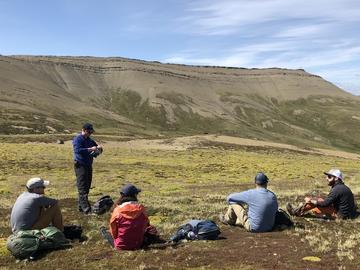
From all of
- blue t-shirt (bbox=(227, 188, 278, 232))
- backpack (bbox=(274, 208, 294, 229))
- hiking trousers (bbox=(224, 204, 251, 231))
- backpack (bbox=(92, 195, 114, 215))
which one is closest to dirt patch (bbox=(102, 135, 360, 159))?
backpack (bbox=(92, 195, 114, 215))

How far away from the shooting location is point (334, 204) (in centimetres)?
1994

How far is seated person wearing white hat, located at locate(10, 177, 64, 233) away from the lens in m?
15.6

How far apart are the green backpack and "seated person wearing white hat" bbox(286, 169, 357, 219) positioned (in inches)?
375

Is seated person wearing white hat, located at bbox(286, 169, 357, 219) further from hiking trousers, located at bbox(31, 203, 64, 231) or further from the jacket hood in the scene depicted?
hiking trousers, located at bbox(31, 203, 64, 231)

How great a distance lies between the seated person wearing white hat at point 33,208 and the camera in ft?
51.3

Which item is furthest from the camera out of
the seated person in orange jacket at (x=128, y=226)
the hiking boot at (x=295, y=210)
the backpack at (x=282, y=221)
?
the hiking boot at (x=295, y=210)

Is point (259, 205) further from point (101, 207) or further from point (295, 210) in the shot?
point (101, 207)

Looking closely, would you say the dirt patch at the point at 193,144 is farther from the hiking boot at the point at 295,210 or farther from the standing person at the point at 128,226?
the standing person at the point at 128,226

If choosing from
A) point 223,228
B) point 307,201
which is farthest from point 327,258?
point 307,201

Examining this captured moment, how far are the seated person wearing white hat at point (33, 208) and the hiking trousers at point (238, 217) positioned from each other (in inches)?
244

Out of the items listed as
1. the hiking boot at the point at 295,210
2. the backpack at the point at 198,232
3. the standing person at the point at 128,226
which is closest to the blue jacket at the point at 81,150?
the standing person at the point at 128,226

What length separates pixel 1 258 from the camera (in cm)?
1499

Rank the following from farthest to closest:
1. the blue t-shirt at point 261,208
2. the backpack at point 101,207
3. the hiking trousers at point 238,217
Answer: the backpack at point 101,207
the hiking trousers at point 238,217
the blue t-shirt at point 261,208

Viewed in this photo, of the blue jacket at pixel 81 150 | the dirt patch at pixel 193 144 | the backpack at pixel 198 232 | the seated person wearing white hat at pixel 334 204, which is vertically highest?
the blue jacket at pixel 81 150
